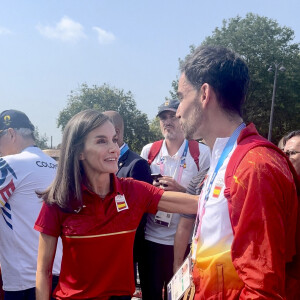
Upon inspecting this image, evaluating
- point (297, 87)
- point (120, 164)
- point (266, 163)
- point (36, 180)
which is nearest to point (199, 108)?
point (266, 163)

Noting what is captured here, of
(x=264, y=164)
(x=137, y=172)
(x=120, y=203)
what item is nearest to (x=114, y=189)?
(x=120, y=203)

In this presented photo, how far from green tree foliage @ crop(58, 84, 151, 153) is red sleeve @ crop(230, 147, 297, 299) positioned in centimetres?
4190

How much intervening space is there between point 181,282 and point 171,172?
1.92 m

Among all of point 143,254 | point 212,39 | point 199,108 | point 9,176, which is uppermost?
point 212,39

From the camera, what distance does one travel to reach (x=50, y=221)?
7.36 feet

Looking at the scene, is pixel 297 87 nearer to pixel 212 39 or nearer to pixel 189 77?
pixel 212 39

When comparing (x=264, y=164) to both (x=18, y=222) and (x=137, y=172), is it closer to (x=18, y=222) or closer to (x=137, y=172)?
(x=18, y=222)

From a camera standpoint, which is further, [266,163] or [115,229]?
[115,229]

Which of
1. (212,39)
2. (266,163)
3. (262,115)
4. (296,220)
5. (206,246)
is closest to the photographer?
(266,163)

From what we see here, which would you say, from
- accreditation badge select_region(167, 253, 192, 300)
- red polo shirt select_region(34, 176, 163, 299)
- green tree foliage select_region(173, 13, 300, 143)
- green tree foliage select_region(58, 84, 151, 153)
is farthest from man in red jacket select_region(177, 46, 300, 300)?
green tree foliage select_region(58, 84, 151, 153)

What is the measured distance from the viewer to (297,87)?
105 ft

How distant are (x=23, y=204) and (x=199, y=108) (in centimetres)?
174

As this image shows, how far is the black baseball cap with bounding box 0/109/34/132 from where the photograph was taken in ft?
11.0

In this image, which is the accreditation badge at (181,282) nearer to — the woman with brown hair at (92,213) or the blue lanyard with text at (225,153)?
the woman with brown hair at (92,213)
